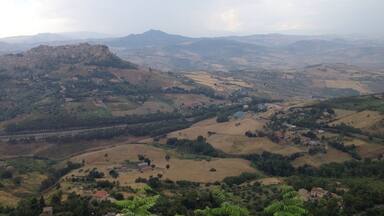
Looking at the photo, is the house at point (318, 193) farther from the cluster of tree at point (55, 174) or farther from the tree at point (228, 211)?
the tree at point (228, 211)

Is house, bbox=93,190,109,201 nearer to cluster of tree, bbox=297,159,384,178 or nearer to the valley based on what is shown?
the valley

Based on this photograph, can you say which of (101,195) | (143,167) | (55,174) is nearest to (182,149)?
(143,167)

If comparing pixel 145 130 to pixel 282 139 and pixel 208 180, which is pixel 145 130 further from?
pixel 208 180

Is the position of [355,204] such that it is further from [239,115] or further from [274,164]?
[239,115]

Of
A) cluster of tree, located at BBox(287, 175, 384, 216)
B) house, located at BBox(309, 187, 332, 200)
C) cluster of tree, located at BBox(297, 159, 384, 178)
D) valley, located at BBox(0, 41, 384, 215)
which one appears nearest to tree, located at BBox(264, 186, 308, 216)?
cluster of tree, located at BBox(287, 175, 384, 216)

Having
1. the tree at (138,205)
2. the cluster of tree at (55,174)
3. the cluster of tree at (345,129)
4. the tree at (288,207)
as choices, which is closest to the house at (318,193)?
the cluster of tree at (345,129)

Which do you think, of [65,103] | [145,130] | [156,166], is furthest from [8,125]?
[156,166]
